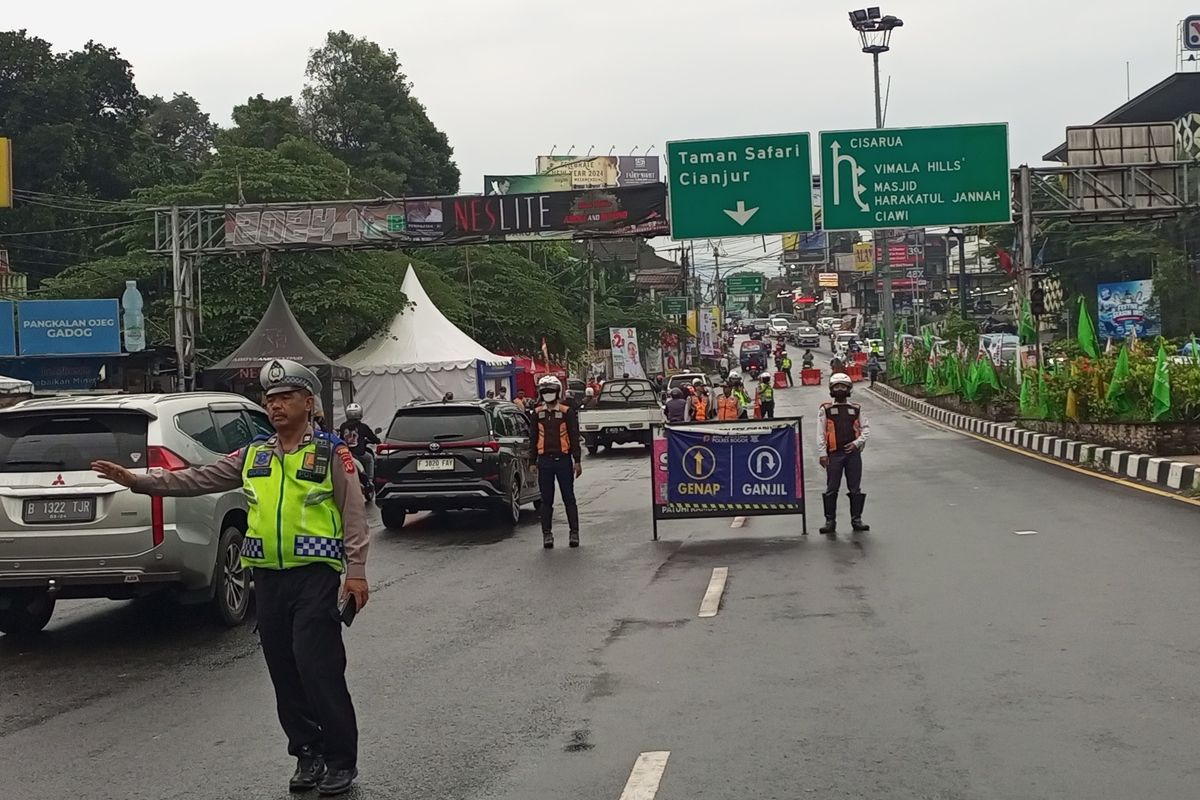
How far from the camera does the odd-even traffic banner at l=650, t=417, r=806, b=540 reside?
14.0 meters

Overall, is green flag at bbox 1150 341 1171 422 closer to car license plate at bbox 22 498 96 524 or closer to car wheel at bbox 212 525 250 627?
car wheel at bbox 212 525 250 627

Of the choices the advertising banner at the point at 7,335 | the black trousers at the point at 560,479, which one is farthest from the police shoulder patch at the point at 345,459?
the advertising banner at the point at 7,335

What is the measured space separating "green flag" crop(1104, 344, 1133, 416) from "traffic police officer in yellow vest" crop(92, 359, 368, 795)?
17.4m

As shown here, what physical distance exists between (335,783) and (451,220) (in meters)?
21.6

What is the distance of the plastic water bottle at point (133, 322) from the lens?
108 feet

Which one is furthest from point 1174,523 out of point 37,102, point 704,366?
point 704,366

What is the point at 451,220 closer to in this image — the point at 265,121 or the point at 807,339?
the point at 265,121

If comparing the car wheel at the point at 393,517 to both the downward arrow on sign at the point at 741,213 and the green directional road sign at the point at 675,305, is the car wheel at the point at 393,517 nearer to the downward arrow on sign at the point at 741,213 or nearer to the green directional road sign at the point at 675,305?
the downward arrow on sign at the point at 741,213

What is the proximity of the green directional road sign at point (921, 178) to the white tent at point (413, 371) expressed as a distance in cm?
1059

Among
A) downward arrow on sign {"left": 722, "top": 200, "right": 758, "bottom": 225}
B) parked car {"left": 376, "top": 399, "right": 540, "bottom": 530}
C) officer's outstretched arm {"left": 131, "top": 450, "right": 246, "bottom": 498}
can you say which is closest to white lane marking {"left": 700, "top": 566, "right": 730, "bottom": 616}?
officer's outstretched arm {"left": 131, "top": 450, "right": 246, "bottom": 498}

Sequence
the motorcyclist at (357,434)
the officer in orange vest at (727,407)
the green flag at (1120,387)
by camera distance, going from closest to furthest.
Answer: the motorcyclist at (357,434) → the green flag at (1120,387) → the officer in orange vest at (727,407)

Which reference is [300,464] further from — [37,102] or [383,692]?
[37,102]

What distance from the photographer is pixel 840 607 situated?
9492mm

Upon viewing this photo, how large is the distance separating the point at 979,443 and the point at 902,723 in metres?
23.4
